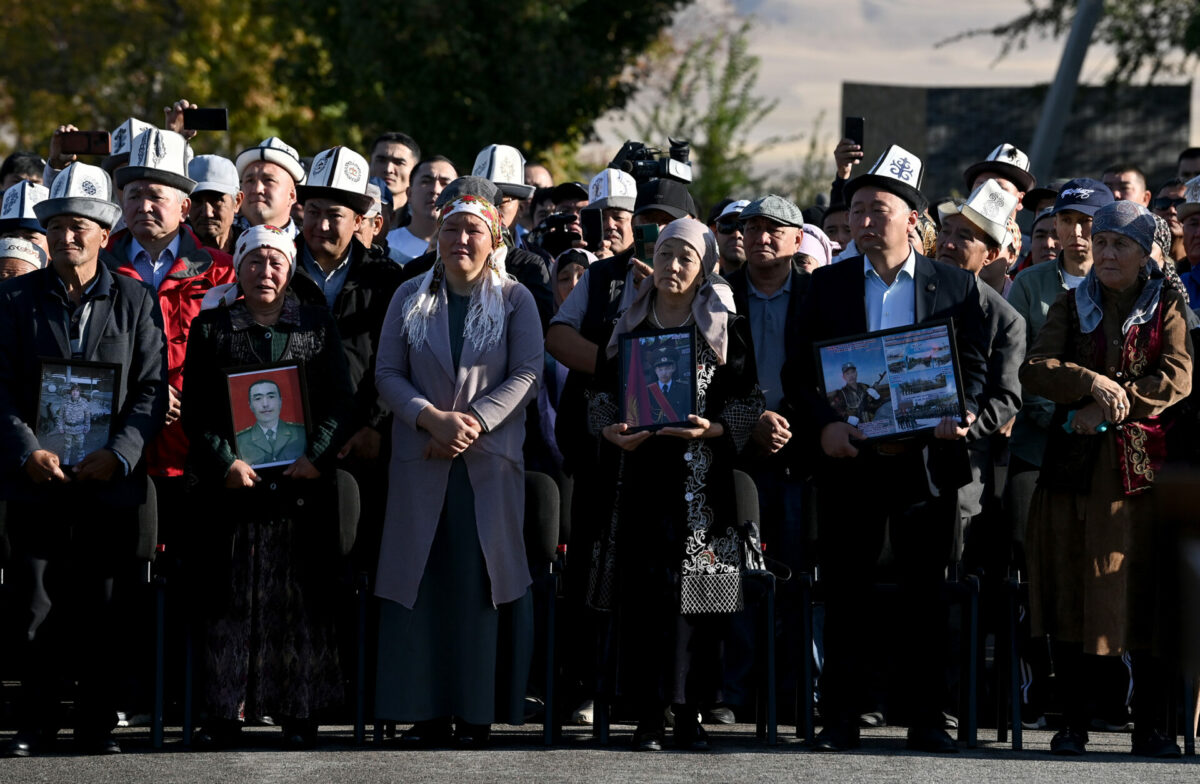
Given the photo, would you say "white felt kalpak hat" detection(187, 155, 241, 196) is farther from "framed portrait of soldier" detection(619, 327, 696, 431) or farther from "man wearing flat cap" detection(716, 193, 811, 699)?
"framed portrait of soldier" detection(619, 327, 696, 431)

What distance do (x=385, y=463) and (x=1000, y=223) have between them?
11.8 ft

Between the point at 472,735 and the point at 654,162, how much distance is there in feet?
12.9

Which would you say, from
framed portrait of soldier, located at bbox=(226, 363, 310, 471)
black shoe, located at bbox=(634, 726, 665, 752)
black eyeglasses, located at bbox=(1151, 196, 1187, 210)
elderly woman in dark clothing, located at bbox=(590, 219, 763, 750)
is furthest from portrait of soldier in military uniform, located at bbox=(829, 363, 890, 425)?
black eyeglasses, located at bbox=(1151, 196, 1187, 210)

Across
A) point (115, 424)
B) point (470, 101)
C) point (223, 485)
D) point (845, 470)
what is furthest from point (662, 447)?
point (470, 101)

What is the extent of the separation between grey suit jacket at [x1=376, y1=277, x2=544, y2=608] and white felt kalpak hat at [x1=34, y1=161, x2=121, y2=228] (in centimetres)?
135

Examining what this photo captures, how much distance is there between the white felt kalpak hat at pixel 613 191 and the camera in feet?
33.1

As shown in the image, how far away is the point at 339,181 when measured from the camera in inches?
346

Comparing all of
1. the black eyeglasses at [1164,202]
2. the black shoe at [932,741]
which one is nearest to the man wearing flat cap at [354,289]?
the black shoe at [932,741]

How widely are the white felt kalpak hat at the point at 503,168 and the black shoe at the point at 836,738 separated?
4.11 meters

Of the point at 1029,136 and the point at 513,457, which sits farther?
the point at 1029,136

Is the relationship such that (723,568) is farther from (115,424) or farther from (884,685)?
(115,424)

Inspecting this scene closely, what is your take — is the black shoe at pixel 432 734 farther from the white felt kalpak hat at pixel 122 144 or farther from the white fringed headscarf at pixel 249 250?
the white felt kalpak hat at pixel 122 144

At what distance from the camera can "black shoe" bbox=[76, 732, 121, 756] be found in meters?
7.39

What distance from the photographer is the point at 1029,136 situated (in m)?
28.4
